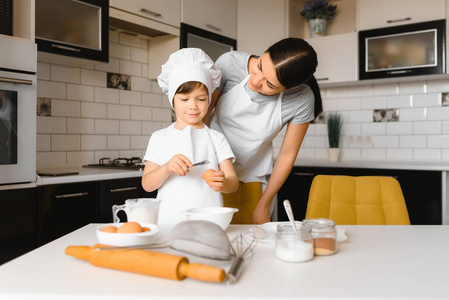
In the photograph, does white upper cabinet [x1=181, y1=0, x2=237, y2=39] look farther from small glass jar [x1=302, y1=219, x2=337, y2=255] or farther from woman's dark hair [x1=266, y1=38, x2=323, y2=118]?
small glass jar [x1=302, y1=219, x2=337, y2=255]

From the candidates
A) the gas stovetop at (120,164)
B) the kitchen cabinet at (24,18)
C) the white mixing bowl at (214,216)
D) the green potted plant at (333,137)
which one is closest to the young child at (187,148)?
the white mixing bowl at (214,216)

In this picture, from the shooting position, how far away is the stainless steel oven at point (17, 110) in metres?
2.03

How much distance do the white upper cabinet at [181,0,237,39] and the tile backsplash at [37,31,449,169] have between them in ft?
1.35

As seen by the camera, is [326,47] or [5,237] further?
[326,47]

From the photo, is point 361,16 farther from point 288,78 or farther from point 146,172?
point 146,172

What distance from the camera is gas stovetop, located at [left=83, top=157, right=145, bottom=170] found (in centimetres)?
281

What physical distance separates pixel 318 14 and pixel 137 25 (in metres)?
1.53

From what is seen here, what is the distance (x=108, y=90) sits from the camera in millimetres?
3107

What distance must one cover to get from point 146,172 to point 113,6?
1.63 metres

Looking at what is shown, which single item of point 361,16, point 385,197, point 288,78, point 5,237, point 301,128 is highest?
point 361,16

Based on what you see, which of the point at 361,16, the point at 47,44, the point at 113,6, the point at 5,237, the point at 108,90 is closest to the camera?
the point at 5,237

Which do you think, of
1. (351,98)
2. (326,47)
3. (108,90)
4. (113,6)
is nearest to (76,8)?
(113,6)

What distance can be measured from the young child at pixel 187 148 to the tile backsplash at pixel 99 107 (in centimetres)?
132

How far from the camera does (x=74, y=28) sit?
2.53 m
